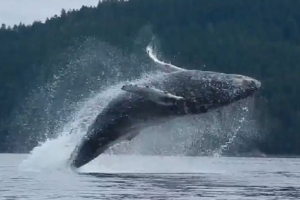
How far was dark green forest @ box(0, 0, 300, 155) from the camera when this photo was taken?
12488cm

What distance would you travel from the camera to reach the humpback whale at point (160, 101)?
88.0ft

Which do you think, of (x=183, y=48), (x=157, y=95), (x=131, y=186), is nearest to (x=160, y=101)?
(x=157, y=95)

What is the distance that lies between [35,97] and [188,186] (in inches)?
4743

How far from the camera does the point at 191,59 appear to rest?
531 feet

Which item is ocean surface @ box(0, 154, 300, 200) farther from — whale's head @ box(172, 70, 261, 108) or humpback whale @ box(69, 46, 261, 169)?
whale's head @ box(172, 70, 261, 108)

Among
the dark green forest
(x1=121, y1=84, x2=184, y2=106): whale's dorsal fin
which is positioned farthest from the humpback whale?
the dark green forest

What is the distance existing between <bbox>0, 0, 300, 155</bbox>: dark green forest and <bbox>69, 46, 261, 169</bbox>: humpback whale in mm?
83421

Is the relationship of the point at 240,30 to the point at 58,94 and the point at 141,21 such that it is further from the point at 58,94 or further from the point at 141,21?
the point at 58,94

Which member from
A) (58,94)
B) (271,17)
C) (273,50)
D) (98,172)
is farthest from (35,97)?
(98,172)

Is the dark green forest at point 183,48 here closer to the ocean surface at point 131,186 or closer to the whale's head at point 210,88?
the ocean surface at point 131,186

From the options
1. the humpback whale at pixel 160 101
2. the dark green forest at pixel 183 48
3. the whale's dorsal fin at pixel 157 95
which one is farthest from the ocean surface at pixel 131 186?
the dark green forest at pixel 183 48

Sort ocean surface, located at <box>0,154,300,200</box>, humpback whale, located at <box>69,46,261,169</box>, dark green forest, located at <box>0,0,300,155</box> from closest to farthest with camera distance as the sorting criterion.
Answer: ocean surface, located at <box>0,154,300,200</box>, humpback whale, located at <box>69,46,261,169</box>, dark green forest, located at <box>0,0,300,155</box>

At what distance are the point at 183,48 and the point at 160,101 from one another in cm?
14170

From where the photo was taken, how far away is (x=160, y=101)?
1071 inches
